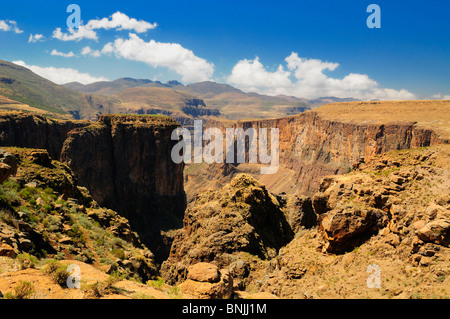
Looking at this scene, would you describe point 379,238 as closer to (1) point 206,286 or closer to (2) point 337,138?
(1) point 206,286

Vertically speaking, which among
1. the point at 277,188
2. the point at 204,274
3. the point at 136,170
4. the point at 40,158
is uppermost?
the point at 40,158

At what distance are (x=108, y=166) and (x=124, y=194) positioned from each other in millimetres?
8585

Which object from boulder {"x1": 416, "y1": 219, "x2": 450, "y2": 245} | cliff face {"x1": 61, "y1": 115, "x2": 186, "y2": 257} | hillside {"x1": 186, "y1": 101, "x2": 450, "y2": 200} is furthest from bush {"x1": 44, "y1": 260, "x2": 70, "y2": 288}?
hillside {"x1": 186, "y1": 101, "x2": 450, "y2": 200}

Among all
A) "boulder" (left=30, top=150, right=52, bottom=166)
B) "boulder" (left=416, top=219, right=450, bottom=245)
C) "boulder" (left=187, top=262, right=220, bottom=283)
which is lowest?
"boulder" (left=187, top=262, right=220, bottom=283)

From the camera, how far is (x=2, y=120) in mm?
55781

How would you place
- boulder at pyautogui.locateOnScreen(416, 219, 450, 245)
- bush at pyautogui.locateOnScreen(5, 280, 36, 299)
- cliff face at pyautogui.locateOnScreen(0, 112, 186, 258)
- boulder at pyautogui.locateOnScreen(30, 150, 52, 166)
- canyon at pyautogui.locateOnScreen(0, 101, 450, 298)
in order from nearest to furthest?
bush at pyautogui.locateOnScreen(5, 280, 36, 299) → boulder at pyautogui.locateOnScreen(416, 219, 450, 245) → canyon at pyautogui.locateOnScreen(0, 101, 450, 298) → boulder at pyautogui.locateOnScreen(30, 150, 52, 166) → cliff face at pyautogui.locateOnScreen(0, 112, 186, 258)

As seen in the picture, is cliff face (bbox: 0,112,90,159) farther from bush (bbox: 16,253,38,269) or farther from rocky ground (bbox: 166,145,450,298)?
bush (bbox: 16,253,38,269)

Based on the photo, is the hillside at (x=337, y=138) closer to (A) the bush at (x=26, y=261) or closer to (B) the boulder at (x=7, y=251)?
(A) the bush at (x=26, y=261)

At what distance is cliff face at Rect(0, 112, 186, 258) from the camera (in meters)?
63.9

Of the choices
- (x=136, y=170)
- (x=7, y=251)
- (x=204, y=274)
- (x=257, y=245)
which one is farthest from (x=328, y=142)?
(x=7, y=251)

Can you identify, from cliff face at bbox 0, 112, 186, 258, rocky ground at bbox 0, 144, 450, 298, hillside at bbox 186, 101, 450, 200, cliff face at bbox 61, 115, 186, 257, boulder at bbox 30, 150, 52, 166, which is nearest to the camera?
rocky ground at bbox 0, 144, 450, 298

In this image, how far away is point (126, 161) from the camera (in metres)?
75.7

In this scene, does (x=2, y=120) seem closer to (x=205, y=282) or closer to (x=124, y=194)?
(x=124, y=194)
